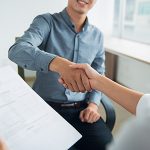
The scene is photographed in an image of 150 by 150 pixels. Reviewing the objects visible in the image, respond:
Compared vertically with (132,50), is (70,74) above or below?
above

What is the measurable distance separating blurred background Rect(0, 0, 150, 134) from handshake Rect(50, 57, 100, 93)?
158cm

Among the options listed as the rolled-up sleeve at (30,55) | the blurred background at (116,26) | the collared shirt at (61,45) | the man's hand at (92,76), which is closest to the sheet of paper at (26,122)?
the rolled-up sleeve at (30,55)

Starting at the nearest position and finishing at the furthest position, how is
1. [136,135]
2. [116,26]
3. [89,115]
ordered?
[136,135]
[89,115]
[116,26]

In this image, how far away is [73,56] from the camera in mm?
1338

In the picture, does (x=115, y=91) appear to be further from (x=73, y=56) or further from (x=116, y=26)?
(x=116, y=26)

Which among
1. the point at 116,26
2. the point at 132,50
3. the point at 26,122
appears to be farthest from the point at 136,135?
the point at 116,26

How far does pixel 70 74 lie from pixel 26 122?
0.77 feet

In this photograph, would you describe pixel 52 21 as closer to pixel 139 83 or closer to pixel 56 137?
pixel 56 137

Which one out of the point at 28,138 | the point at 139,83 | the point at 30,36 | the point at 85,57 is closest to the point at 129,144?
the point at 28,138

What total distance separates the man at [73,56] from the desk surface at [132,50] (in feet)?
2.67

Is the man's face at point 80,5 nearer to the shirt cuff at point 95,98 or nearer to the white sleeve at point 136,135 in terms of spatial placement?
the shirt cuff at point 95,98

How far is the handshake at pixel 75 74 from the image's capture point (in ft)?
2.92

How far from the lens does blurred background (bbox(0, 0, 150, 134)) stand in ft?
9.02

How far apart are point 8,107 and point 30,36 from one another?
393 millimetres
